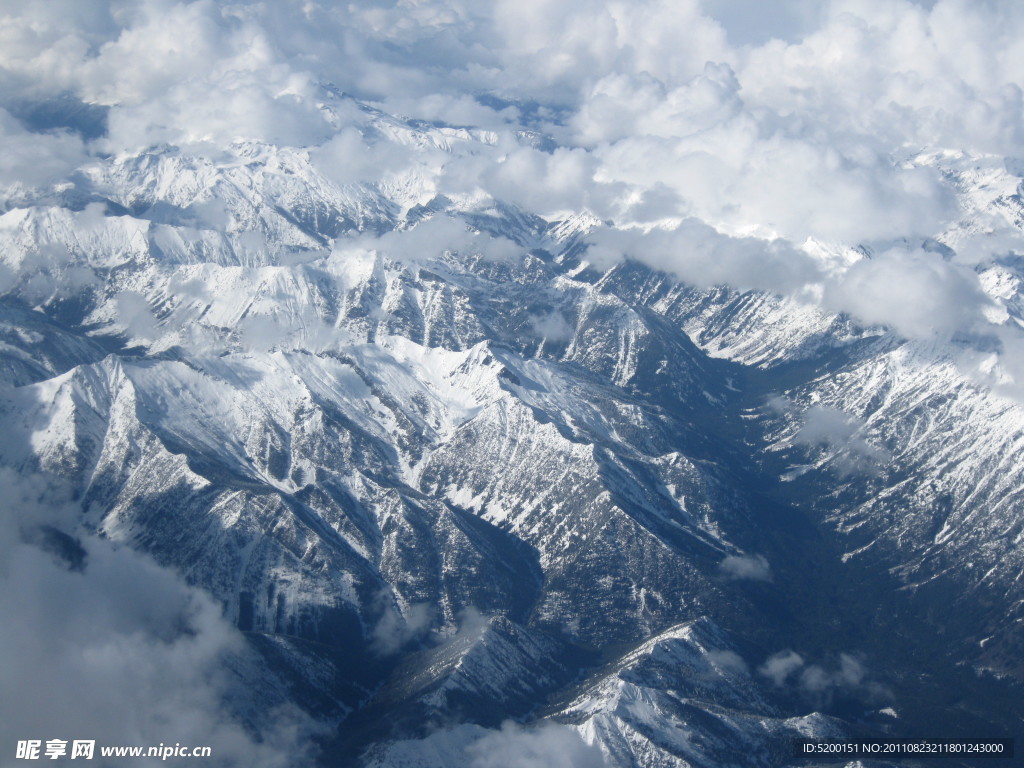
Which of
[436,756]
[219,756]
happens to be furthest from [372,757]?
[219,756]

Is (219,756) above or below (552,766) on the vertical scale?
below

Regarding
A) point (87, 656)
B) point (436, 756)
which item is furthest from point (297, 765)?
point (87, 656)

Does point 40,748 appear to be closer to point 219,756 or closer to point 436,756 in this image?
point 219,756

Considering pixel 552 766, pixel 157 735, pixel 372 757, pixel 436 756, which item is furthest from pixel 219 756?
pixel 552 766

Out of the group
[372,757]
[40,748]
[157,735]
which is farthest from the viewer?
[372,757]

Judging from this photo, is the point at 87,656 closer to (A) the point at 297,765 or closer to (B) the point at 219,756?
(B) the point at 219,756

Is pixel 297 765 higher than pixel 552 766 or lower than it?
lower

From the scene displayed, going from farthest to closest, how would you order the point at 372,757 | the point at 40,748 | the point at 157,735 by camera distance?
1. the point at 372,757
2. the point at 157,735
3. the point at 40,748

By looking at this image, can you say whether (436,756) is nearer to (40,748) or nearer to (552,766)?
(552,766)

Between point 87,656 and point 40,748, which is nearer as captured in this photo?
point 40,748
